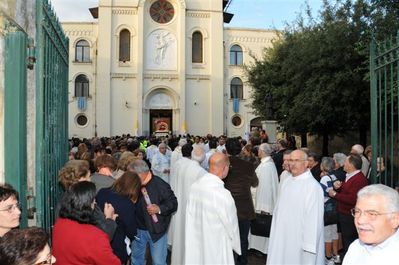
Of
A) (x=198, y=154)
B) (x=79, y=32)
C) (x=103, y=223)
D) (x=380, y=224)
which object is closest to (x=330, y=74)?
(x=198, y=154)

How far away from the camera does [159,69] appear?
37469 mm

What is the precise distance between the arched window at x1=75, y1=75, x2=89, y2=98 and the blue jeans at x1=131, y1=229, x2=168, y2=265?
31.4 meters

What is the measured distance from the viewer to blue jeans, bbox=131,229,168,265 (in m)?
6.22

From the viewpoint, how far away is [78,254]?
3.71 metres

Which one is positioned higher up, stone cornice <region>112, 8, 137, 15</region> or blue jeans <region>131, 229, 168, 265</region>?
stone cornice <region>112, 8, 137, 15</region>

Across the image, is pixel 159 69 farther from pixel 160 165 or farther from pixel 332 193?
pixel 332 193

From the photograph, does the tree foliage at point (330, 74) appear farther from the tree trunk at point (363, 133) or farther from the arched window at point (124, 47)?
the arched window at point (124, 47)

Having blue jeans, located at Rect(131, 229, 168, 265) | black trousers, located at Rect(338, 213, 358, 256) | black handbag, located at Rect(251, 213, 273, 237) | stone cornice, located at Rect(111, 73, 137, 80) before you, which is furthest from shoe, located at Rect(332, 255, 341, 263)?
stone cornice, located at Rect(111, 73, 137, 80)

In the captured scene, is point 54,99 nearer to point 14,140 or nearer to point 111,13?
point 14,140

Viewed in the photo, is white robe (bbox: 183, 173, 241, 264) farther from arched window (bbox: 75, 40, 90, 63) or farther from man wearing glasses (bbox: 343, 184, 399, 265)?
arched window (bbox: 75, 40, 90, 63)

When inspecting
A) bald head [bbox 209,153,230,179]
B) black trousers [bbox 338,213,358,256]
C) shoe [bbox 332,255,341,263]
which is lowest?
shoe [bbox 332,255,341,263]

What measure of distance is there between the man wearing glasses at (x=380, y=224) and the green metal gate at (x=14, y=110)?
102 inches

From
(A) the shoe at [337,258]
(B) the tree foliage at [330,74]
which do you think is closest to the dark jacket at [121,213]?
(A) the shoe at [337,258]

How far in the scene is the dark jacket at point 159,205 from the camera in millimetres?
6059
